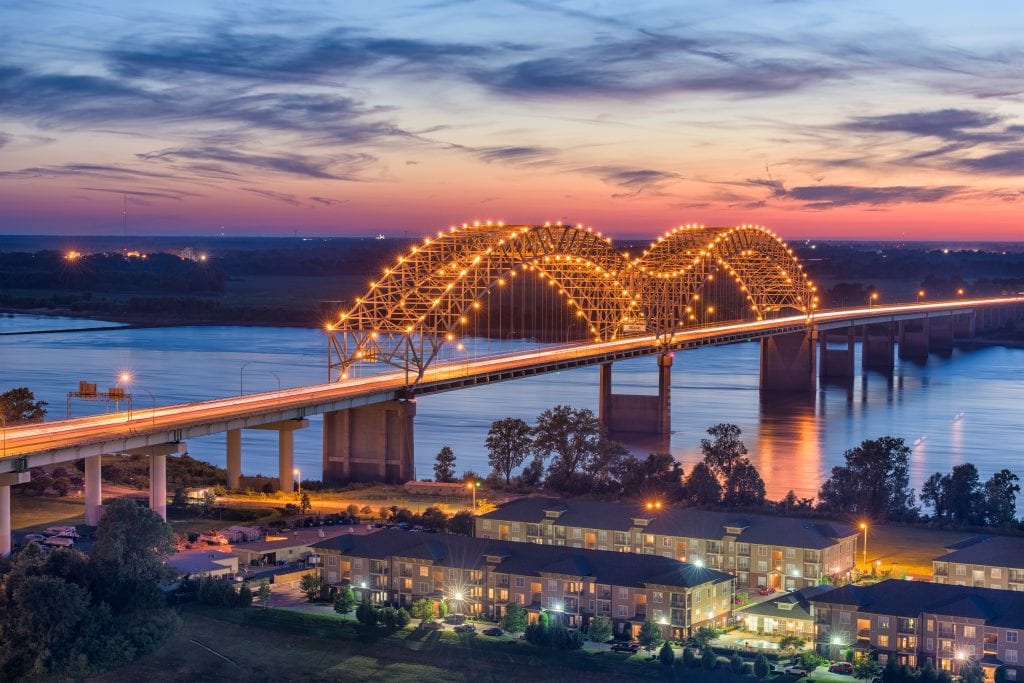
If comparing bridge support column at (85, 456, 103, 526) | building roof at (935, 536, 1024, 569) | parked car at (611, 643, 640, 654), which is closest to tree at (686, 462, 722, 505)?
building roof at (935, 536, 1024, 569)

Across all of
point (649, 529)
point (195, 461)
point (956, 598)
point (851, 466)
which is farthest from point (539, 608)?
point (195, 461)

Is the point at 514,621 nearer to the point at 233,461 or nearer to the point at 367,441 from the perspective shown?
the point at 233,461

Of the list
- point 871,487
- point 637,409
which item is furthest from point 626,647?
point 637,409

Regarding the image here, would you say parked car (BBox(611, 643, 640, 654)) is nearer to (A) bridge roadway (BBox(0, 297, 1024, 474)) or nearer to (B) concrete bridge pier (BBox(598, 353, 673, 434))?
(A) bridge roadway (BBox(0, 297, 1024, 474))

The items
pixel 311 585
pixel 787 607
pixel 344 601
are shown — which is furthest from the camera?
pixel 311 585

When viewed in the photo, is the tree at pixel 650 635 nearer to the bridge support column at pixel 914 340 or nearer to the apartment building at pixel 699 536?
the apartment building at pixel 699 536

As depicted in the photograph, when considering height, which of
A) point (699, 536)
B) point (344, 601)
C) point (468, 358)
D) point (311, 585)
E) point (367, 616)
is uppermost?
point (468, 358)
